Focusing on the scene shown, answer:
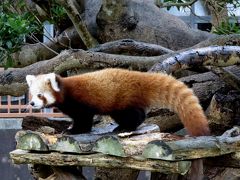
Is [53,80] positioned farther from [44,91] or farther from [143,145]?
[143,145]

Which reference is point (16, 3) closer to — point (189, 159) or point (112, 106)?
point (112, 106)

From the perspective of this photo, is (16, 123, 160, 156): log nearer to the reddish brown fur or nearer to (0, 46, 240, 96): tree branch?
the reddish brown fur

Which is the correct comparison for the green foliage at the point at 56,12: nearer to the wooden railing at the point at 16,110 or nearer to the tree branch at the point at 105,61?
the tree branch at the point at 105,61

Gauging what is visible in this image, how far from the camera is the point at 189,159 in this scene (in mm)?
2652

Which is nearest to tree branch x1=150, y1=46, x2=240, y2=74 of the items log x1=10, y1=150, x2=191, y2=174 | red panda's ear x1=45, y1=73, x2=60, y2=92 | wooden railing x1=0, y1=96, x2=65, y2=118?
red panda's ear x1=45, y1=73, x2=60, y2=92

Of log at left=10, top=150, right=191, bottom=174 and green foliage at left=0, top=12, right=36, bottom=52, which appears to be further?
green foliage at left=0, top=12, right=36, bottom=52

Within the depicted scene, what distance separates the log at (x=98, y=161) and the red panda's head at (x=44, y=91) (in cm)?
28

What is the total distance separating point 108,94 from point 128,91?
0.10m

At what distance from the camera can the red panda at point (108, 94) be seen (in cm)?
304

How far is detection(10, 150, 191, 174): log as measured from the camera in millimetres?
2600

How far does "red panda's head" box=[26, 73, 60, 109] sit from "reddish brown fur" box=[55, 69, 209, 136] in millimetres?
66

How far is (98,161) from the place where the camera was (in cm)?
276

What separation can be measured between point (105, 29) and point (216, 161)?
225 centimetres

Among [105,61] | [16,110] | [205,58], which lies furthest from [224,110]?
[16,110]
